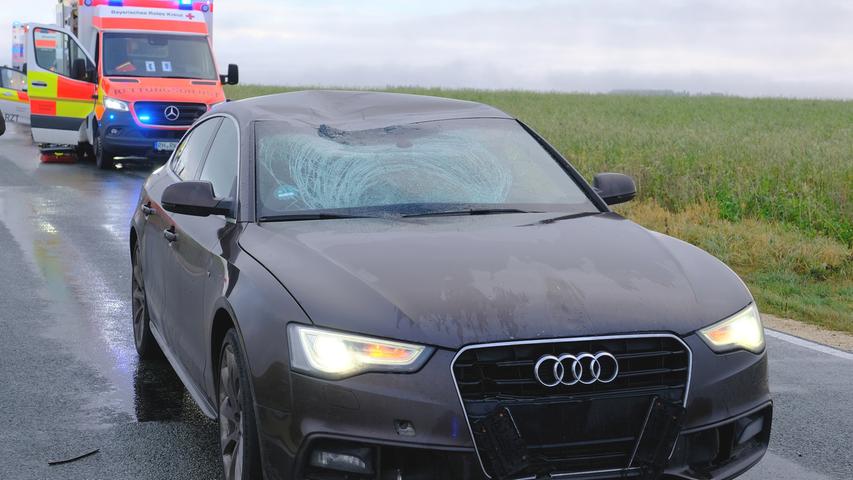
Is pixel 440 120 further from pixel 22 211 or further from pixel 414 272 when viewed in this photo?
pixel 22 211

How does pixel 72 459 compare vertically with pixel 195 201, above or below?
below

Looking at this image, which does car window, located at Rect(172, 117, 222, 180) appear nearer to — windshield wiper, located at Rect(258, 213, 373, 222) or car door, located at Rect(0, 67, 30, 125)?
windshield wiper, located at Rect(258, 213, 373, 222)

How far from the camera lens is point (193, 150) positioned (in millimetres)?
6199

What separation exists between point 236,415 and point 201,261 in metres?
0.86

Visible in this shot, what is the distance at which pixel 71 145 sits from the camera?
23281 mm

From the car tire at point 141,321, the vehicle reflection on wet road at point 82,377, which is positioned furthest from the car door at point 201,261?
the car tire at point 141,321

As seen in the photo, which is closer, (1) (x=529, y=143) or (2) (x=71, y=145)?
(1) (x=529, y=143)

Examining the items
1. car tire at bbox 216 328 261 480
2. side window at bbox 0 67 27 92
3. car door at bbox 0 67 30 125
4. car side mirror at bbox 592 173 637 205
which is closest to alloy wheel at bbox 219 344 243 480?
car tire at bbox 216 328 261 480

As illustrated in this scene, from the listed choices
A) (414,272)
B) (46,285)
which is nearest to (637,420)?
(414,272)

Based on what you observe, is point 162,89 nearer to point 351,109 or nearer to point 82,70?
point 82,70

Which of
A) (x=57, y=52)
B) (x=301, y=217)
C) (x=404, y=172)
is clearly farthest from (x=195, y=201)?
(x=57, y=52)

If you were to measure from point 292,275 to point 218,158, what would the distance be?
5.76 ft

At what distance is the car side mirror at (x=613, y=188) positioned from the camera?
5555mm

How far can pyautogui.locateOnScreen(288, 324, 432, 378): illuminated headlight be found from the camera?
3496 mm
